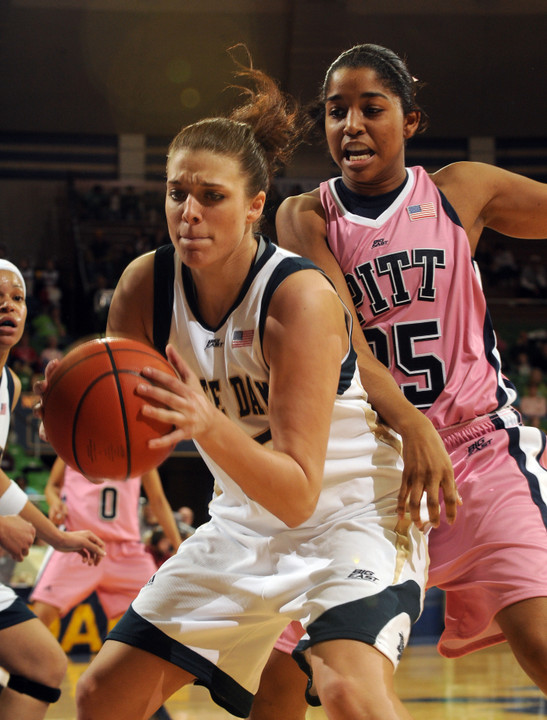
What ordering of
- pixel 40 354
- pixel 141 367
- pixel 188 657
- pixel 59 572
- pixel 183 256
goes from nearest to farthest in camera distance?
pixel 141 367 < pixel 183 256 < pixel 188 657 < pixel 59 572 < pixel 40 354

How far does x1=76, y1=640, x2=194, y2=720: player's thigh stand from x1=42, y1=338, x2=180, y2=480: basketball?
642mm

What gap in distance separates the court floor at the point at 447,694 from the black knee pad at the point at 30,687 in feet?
5.47

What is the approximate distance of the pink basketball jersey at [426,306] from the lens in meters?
2.68

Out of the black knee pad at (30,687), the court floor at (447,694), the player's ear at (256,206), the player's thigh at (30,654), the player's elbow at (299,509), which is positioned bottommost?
the court floor at (447,694)

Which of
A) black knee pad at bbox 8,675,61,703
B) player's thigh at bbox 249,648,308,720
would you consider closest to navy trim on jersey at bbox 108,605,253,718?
player's thigh at bbox 249,648,308,720

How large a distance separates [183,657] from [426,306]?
1260 millimetres

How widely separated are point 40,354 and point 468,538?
1243cm

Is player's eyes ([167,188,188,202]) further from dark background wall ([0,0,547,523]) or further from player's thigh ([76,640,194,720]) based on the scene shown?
dark background wall ([0,0,547,523])

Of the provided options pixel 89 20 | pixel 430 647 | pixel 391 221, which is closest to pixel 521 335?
pixel 430 647

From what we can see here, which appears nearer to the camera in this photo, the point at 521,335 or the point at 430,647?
the point at 430,647

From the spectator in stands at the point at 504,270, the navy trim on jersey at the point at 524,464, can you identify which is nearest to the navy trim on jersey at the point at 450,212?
the navy trim on jersey at the point at 524,464

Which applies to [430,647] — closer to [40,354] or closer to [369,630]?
[369,630]

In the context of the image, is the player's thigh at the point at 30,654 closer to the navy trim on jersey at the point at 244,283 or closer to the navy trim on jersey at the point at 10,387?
the navy trim on jersey at the point at 10,387

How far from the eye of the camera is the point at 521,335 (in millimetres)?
14492
